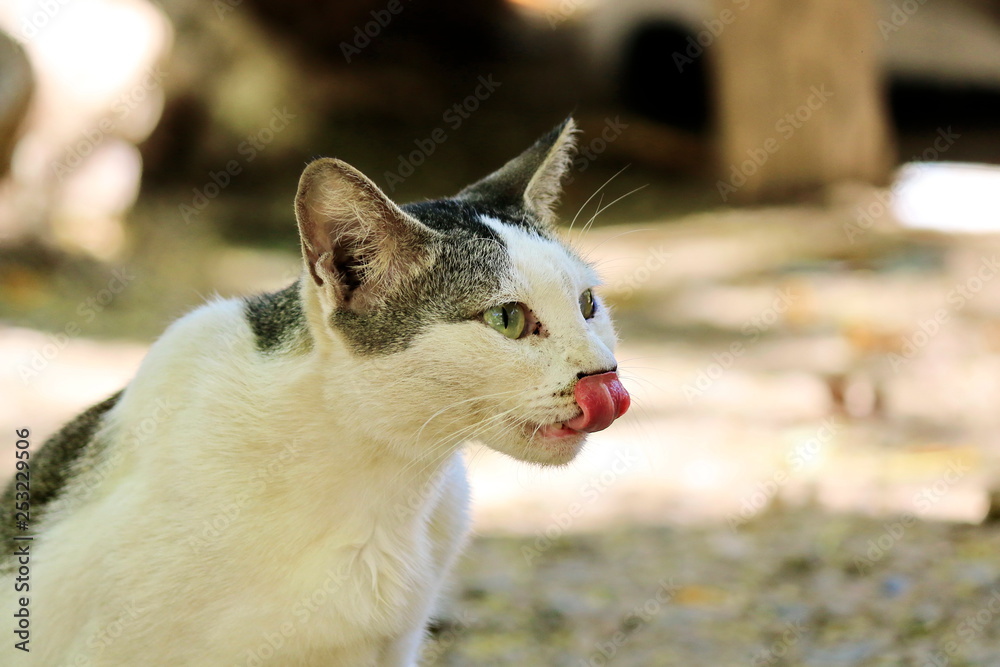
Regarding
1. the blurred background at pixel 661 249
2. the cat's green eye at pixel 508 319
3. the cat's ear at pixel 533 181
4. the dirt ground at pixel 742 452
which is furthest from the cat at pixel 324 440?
the blurred background at pixel 661 249

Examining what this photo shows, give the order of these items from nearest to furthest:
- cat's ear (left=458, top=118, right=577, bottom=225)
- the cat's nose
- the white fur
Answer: the cat's nose
the white fur
cat's ear (left=458, top=118, right=577, bottom=225)

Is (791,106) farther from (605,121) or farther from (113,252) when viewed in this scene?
(113,252)

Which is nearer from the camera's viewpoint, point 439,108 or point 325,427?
point 325,427

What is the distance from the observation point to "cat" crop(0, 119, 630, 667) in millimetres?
2332

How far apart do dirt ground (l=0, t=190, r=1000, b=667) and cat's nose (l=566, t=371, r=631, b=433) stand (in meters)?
0.59

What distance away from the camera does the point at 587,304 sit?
2641 millimetres

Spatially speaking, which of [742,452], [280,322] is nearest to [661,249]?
[742,452]

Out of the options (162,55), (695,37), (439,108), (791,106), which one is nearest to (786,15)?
(791,106)

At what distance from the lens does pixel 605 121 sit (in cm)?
1096

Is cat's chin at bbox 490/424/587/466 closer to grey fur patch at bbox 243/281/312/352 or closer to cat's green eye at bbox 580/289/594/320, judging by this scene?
cat's green eye at bbox 580/289/594/320

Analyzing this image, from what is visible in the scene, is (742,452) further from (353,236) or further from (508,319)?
(353,236)

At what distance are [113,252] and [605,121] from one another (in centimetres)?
559

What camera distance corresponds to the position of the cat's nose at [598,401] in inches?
87.9

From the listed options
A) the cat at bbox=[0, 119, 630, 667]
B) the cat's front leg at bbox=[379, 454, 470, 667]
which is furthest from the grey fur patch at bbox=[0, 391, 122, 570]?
the cat's front leg at bbox=[379, 454, 470, 667]
